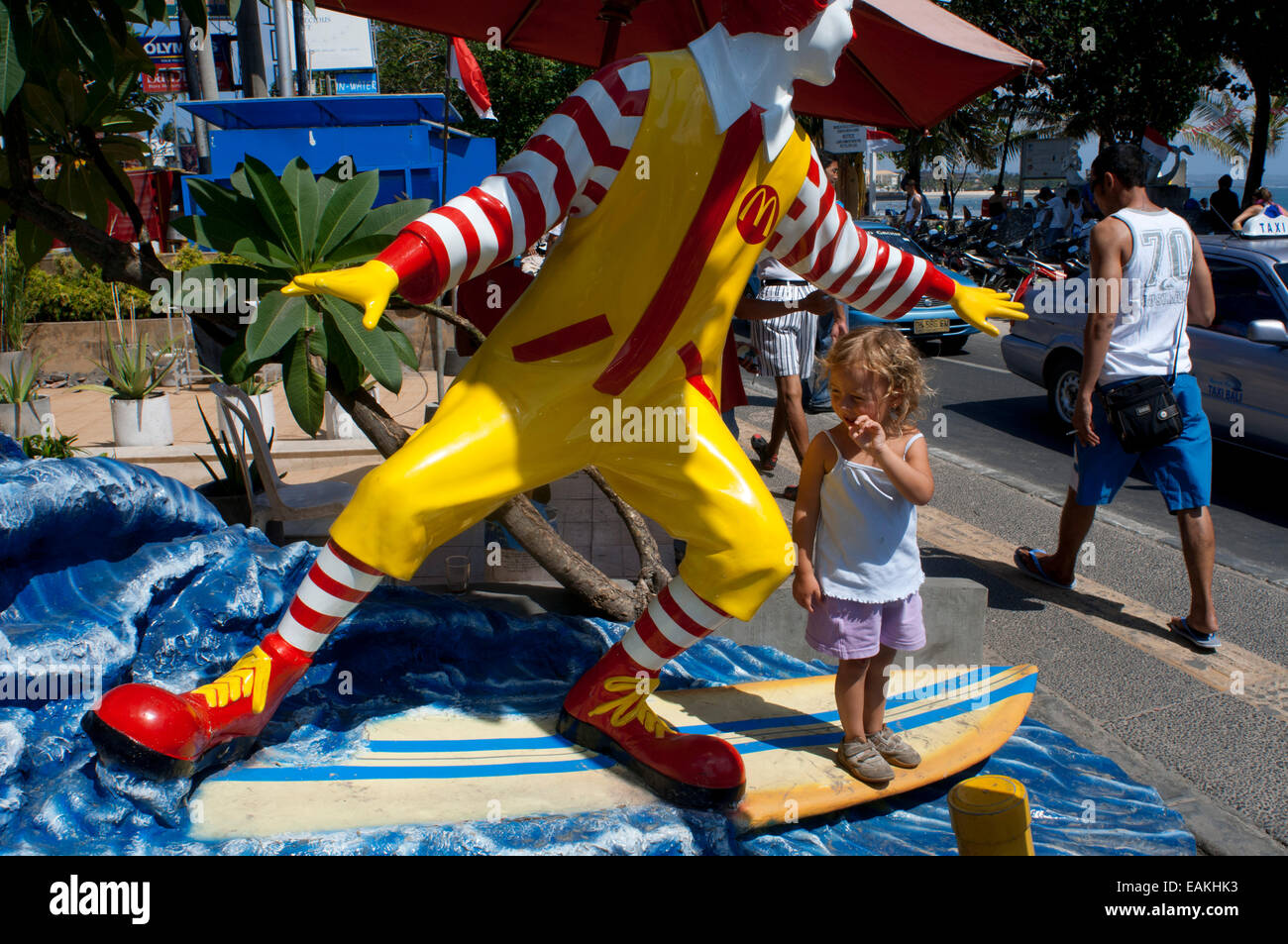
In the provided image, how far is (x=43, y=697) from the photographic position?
269 centimetres

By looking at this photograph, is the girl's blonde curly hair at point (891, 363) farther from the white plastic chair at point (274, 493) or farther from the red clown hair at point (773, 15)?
the white plastic chair at point (274, 493)

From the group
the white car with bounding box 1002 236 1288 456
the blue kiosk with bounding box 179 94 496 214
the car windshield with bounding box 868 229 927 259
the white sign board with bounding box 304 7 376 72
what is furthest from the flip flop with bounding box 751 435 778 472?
the white sign board with bounding box 304 7 376 72

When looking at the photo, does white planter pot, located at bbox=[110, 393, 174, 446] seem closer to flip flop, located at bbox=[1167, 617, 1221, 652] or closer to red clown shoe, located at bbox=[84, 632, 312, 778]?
red clown shoe, located at bbox=[84, 632, 312, 778]

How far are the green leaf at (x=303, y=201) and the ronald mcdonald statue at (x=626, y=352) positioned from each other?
30.9 inches

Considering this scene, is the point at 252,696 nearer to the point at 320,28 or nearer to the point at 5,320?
the point at 5,320

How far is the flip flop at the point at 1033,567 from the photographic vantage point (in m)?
4.85

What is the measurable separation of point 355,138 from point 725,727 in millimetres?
13789

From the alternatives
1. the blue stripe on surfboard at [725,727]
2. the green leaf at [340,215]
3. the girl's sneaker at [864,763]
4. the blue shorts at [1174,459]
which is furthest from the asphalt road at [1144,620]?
the green leaf at [340,215]

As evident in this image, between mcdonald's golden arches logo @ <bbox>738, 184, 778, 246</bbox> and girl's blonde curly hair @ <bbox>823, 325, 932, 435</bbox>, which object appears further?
girl's blonde curly hair @ <bbox>823, 325, 932, 435</bbox>

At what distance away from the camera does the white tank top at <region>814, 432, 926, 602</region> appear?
2.81 meters

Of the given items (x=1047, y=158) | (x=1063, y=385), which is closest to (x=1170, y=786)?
(x=1063, y=385)

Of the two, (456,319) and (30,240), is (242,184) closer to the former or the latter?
(456,319)

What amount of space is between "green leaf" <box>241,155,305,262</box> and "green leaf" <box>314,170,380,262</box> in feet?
0.21

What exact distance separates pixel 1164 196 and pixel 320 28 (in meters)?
14.3
